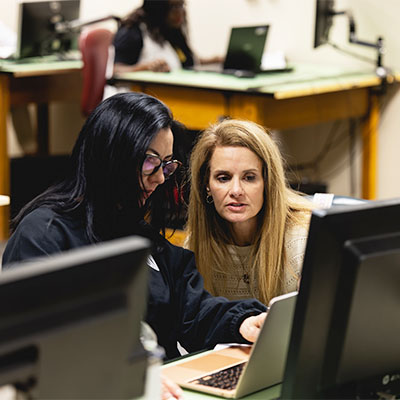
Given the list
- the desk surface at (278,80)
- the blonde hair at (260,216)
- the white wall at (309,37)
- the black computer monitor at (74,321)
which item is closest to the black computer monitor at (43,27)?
the desk surface at (278,80)

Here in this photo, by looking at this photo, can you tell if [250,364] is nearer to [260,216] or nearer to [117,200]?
[117,200]

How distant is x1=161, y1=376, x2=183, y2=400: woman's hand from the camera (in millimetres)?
1315

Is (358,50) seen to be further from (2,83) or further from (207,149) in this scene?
(207,149)

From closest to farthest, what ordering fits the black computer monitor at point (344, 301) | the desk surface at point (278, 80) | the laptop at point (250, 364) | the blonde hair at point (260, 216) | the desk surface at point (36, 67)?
the black computer monitor at point (344, 301), the laptop at point (250, 364), the blonde hair at point (260, 216), the desk surface at point (278, 80), the desk surface at point (36, 67)

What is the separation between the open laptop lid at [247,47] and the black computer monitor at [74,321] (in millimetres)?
3259

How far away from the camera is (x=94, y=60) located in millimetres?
4070

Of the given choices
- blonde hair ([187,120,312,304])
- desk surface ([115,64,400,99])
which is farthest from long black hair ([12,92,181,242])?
desk surface ([115,64,400,99])

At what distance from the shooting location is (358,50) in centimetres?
465

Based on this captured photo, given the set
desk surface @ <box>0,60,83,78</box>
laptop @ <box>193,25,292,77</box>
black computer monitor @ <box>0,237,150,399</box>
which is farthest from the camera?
desk surface @ <box>0,60,83,78</box>

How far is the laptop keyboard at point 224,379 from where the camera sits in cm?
140

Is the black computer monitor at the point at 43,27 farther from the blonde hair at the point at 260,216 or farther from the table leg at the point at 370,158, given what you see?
the blonde hair at the point at 260,216

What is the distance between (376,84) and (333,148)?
2.17 feet

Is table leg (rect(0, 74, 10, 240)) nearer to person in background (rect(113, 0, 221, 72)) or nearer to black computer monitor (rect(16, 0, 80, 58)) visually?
black computer monitor (rect(16, 0, 80, 58))

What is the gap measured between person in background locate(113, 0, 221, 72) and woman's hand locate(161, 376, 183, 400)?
313cm
